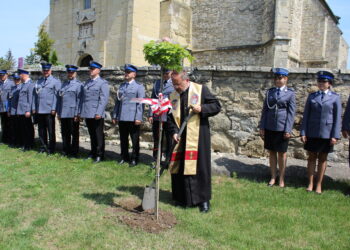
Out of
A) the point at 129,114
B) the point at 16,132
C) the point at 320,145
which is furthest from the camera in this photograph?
the point at 16,132

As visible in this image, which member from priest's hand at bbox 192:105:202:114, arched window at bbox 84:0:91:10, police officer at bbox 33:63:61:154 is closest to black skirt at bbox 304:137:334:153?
priest's hand at bbox 192:105:202:114

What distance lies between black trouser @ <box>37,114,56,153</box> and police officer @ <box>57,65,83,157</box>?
15.2 inches

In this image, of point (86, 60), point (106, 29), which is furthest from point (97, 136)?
point (86, 60)

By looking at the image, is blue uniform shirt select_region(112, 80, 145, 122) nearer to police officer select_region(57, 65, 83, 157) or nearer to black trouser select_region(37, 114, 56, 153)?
police officer select_region(57, 65, 83, 157)

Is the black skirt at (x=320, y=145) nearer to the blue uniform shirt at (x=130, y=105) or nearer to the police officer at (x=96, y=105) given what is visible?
the blue uniform shirt at (x=130, y=105)

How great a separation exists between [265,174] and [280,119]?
1.21m

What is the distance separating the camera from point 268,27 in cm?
1705

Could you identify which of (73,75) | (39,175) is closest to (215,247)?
(39,175)

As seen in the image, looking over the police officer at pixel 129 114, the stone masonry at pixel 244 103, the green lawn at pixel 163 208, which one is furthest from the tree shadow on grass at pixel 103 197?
the stone masonry at pixel 244 103

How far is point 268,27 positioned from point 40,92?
1308cm

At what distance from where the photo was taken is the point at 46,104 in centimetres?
798

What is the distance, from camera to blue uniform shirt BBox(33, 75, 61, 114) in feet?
26.1

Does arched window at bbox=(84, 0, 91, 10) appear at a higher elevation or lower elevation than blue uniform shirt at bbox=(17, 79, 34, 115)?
higher

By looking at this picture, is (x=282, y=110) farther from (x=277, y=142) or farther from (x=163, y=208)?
(x=163, y=208)
